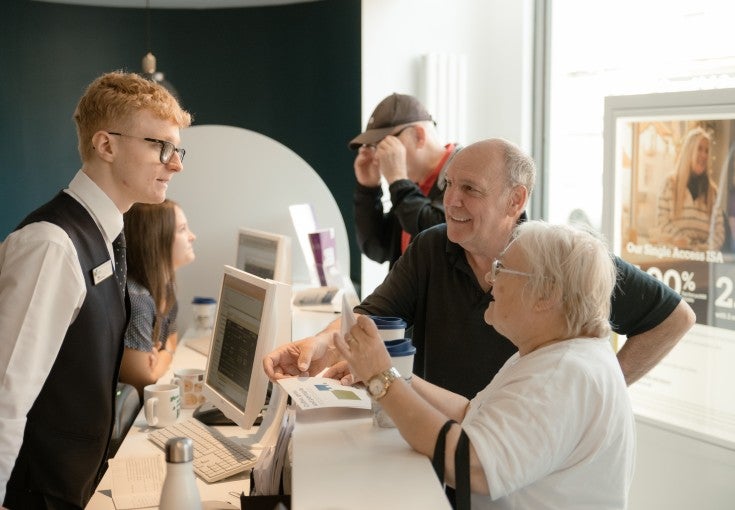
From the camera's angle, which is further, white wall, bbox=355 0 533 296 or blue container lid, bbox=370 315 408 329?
white wall, bbox=355 0 533 296

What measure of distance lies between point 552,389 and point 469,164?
3.06ft

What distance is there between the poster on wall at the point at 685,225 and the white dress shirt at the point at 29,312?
1989 millimetres

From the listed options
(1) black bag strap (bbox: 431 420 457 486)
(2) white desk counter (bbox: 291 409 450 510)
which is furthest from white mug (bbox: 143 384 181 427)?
(1) black bag strap (bbox: 431 420 457 486)

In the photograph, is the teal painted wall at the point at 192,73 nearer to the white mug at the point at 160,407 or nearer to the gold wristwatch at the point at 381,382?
the white mug at the point at 160,407

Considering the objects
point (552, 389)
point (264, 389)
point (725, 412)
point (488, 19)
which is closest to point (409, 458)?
point (552, 389)

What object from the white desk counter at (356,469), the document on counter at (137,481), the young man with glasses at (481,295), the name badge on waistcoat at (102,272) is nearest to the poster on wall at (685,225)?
the young man with glasses at (481,295)

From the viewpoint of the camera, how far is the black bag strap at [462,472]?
1.44 meters

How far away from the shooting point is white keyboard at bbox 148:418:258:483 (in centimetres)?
211

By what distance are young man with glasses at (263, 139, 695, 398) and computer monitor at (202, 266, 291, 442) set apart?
204 mm

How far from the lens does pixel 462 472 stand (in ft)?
4.73

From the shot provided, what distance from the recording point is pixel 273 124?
584 centimetres

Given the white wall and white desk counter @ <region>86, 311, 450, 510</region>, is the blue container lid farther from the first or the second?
the white wall

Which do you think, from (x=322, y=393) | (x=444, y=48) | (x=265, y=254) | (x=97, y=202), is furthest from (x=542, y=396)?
(x=444, y=48)

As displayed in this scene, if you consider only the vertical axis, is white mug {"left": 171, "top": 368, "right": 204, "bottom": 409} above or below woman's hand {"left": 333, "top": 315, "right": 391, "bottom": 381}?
below
